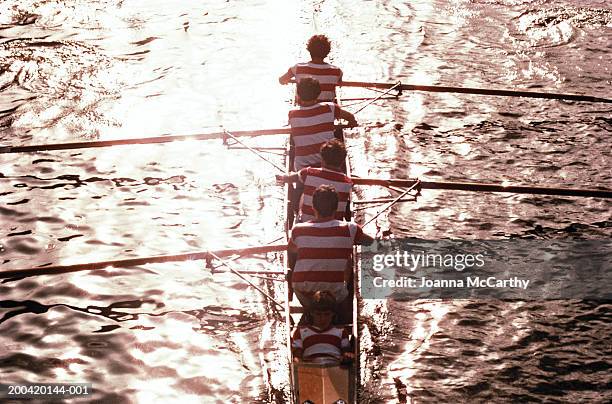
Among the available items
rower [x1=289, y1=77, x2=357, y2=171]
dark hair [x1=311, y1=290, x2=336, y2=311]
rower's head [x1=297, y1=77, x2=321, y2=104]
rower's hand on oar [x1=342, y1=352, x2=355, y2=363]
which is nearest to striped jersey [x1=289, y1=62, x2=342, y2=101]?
rower [x1=289, y1=77, x2=357, y2=171]

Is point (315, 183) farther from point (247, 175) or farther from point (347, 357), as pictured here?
point (247, 175)

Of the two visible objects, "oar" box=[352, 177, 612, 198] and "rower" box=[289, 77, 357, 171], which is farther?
"rower" box=[289, 77, 357, 171]

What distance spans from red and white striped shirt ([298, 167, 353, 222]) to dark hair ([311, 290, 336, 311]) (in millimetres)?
2709

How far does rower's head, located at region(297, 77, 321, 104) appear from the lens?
52.4 feet

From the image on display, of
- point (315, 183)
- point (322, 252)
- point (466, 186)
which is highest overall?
point (466, 186)

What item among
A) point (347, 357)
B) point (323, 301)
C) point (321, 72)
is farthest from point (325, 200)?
point (321, 72)

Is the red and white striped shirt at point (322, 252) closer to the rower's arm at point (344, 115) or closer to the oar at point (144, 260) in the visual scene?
the oar at point (144, 260)

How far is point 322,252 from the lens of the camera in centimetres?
1277

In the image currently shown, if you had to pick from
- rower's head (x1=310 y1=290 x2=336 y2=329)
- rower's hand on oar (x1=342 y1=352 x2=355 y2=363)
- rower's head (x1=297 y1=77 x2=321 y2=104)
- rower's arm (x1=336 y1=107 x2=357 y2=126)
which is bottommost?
rower's hand on oar (x1=342 y1=352 x2=355 y2=363)

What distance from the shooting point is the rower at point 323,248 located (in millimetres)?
12641

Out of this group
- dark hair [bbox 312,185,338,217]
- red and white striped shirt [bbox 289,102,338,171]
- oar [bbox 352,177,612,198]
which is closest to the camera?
dark hair [bbox 312,185,338,217]

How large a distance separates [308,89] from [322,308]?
17.2 ft

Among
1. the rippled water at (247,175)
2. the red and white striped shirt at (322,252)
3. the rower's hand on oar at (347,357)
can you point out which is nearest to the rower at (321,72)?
the rippled water at (247,175)

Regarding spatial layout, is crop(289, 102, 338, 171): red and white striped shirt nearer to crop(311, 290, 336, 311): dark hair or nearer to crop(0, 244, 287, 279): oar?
crop(0, 244, 287, 279): oar
